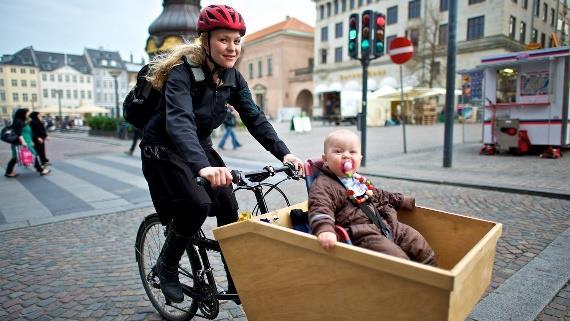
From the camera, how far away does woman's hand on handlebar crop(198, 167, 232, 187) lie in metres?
1.73

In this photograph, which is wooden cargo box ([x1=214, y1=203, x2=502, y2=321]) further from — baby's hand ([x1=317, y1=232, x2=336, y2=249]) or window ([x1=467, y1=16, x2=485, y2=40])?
window ([x1=467, y1=16, x2=485, y2=40])

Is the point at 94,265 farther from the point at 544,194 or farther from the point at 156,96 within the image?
the point at 544,194

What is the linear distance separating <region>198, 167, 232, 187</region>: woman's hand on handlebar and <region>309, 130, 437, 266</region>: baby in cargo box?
41 cm

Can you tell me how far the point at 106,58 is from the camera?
81.2 metres

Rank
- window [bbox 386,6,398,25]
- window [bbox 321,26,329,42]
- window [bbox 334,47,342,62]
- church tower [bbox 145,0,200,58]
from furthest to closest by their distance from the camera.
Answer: window [bbox 321,26,329,42] → window [bbox 334,47,342,62] → window [bbox 386,6,398,25] → church tower [bbox 145,0,200,58]

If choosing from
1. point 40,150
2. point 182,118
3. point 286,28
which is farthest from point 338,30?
point 182,118

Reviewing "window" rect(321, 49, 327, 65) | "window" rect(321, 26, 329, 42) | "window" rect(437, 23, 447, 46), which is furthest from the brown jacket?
"window" rect(321, 26, 329, 42)

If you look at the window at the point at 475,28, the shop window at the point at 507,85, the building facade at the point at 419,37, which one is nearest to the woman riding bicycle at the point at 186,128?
the shop window at the point at 507,85

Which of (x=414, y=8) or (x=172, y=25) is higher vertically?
(x=414, y=8)

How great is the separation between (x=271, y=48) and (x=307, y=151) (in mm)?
47691

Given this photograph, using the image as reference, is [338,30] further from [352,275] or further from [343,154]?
[352,275]

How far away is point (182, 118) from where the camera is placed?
1.92 metres

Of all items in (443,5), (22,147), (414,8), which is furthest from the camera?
(414,8)

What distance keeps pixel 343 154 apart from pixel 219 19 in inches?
38.2
